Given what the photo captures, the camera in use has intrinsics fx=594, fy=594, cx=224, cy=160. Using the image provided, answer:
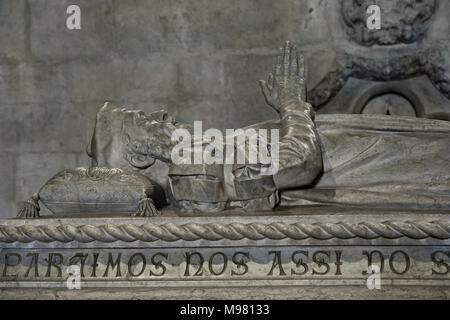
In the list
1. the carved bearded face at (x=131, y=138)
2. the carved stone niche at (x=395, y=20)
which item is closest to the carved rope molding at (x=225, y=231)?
the carved bearded face at (x=131, y=138)

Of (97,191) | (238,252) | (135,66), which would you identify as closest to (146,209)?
(97,191)

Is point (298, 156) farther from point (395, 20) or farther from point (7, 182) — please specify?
point (7, 182)

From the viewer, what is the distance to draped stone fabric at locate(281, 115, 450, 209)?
8.21 feet

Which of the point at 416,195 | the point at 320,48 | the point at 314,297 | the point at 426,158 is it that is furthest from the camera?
the point at 320,48

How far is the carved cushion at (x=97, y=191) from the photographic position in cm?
251

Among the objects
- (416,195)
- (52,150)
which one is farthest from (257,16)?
(416,195)

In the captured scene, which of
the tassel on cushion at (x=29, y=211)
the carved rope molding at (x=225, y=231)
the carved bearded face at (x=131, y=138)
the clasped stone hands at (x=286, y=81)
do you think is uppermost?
the clasped stone hands at (x=286, y=81)

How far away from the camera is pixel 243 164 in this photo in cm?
238

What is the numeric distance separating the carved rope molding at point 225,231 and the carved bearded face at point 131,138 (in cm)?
58

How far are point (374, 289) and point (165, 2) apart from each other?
8.35ft

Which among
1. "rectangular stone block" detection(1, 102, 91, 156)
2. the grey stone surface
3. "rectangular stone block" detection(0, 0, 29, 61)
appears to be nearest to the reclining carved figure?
the grey stone surface

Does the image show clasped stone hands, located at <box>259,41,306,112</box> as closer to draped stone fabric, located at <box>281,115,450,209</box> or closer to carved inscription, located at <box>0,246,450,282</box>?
draped stone fabric, located at <box>281,115,450,209</box>

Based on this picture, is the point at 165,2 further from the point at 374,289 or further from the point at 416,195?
the point at 374,289

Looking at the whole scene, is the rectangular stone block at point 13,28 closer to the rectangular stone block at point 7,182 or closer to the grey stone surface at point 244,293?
the rectangular stone block at point 7,182
